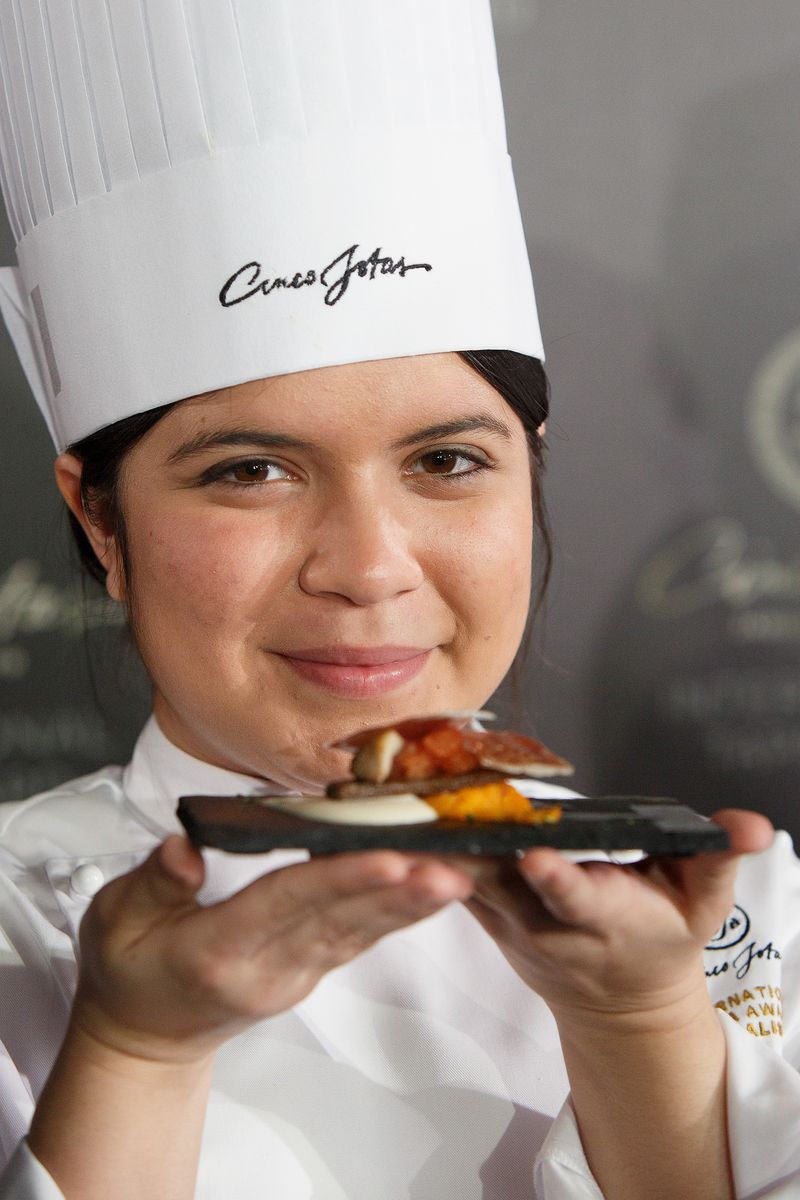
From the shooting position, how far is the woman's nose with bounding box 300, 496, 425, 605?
3.24 ft

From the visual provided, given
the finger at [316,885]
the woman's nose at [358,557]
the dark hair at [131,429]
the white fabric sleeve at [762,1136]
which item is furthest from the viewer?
the dark hair at [131,429]

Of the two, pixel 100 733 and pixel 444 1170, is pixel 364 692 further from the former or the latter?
pixel 100 733

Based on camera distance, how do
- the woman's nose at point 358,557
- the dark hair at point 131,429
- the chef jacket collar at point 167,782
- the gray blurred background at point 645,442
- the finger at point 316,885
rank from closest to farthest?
the finger at point 316,885 → the woman's nose at point 358,557 → the dark hair at point 131,429 → the chef jacket collar at point 167,782 → the gray blurred background at point 645,442

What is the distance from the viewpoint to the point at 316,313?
104 cm

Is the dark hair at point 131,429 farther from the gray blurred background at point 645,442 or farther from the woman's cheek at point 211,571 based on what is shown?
the gray blurred background at point 645,442

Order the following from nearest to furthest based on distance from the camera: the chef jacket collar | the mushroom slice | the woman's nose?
1. the mushroom slice
2. the woman's nose
3. the chef jacket collar

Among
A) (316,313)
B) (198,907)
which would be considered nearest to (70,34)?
(316,313)

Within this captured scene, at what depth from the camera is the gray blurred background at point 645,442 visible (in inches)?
67.3

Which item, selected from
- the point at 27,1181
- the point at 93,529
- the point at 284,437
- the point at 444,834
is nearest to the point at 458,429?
the point at 284,437

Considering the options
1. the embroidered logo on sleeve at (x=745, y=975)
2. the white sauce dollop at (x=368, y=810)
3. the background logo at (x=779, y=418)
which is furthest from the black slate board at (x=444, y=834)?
the background logo at (x=779, y=418)

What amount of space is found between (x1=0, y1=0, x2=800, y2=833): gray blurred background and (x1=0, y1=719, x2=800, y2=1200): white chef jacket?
60 centimetres

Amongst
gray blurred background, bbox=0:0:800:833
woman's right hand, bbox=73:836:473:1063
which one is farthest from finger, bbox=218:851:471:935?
gray blurred background, bbox=0:0:800:833

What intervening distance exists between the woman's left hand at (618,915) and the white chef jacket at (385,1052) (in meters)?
0.19

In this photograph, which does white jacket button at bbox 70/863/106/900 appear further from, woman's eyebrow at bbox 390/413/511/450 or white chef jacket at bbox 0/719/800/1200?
woman's eyebrow at bbox 390/413/511/450
